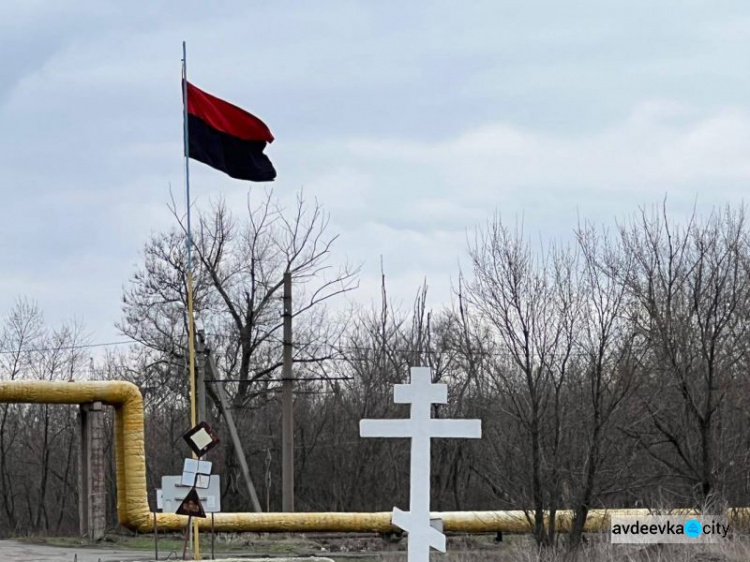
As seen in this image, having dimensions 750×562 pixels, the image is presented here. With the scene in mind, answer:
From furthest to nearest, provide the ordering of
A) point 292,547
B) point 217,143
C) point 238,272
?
point 238,272
point 292,547
point 217,143

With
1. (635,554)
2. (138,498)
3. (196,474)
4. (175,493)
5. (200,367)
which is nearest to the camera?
(635,554)

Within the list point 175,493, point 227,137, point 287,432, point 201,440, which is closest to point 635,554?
point 201,440

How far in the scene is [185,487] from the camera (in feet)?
63.0

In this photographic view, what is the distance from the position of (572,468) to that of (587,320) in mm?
2292

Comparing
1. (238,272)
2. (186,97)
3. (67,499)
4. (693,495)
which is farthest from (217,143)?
(67,499)

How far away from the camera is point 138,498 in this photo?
81.7 ft

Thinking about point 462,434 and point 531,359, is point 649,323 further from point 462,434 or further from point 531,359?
point 462,434

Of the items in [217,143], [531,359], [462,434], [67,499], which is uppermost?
[217,143]

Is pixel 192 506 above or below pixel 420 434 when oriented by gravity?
below

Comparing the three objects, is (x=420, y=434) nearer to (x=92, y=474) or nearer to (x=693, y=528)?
(x=693, y=528)

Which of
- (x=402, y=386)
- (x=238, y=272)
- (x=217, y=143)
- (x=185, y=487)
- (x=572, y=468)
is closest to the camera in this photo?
(x=402, y=386)

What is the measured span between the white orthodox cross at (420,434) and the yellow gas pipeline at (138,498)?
14153mm

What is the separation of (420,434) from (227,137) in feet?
38.6

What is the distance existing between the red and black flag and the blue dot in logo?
9461 mm
